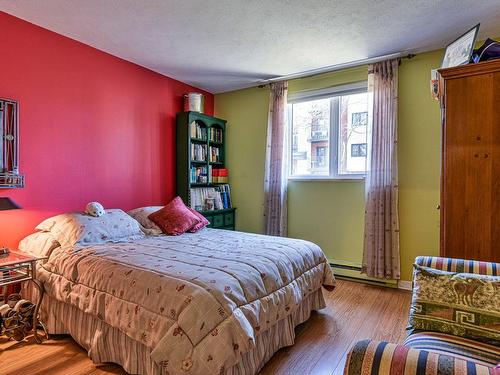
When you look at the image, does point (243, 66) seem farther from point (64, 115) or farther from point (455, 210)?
point (455, 210)

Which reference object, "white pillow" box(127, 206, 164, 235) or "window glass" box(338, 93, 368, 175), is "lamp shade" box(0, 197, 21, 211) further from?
"window glass" box(338, 93, 368, 175)

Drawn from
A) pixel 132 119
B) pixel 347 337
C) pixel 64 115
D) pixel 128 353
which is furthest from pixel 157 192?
pixel 347 337

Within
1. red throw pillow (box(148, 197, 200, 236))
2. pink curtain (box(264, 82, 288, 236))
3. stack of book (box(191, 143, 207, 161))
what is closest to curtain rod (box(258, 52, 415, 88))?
pink curtain (box(264, 82, 288, 236))

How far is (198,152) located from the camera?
161 inches

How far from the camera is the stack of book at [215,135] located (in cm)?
433

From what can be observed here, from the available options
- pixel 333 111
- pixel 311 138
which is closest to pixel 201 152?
pixel 311 138

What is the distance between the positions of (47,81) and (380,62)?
346 centimetres

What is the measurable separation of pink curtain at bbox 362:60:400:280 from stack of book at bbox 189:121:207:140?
2.21 metres

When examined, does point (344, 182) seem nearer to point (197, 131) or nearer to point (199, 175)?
point (199, 175)

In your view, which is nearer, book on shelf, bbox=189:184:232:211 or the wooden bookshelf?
the wooden bookshelf

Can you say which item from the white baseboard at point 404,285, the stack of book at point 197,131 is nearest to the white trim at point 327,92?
the stack of book at point 197,131

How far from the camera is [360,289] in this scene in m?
3.30

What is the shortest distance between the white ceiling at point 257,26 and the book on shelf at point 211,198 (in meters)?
1.68

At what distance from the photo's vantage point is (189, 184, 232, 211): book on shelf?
13.1ft
